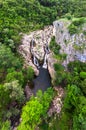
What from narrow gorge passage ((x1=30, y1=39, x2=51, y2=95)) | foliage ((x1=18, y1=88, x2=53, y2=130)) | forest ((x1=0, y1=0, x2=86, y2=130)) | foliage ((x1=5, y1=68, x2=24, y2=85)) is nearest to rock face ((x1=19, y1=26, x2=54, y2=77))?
narrow gorge passage ((x1=30, y1=39, x2=51, y2=95))

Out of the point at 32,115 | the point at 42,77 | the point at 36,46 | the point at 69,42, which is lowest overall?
the point at 42,77

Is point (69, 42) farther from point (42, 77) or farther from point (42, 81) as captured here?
point (42, 81)

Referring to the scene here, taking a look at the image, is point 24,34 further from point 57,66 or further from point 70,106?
point 70,106

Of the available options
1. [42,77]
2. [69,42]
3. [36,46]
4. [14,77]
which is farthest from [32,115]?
[36,46]

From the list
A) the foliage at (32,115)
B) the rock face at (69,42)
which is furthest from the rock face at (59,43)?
the foliage at (32,115)

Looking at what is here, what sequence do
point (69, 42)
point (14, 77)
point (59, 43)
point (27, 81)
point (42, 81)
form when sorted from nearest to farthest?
point (14, 77) < point (27, 81) < point (69, 42) < point (42, 81) < point (59, 43)
